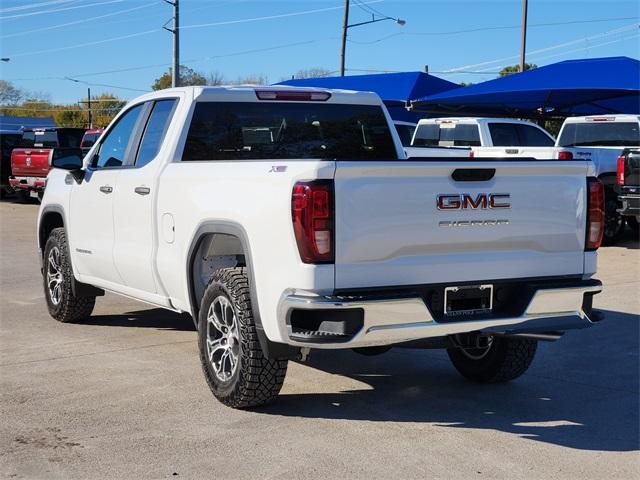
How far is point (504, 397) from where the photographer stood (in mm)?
5863

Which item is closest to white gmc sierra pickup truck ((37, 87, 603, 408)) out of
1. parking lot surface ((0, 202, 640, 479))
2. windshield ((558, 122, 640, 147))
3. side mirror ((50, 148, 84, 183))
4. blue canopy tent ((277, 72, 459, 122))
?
parking lot surface ((0, 202, 640, 479))

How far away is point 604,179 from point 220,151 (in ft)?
33.7

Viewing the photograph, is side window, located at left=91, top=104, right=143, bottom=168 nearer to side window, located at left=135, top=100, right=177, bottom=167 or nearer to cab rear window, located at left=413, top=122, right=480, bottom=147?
side window, located at left=135, top=100, right=177, bottom=167

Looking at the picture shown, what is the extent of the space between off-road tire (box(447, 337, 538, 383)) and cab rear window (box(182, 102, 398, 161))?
173 cm

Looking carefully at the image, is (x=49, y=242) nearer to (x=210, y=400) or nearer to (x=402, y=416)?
(x=210, y=400)

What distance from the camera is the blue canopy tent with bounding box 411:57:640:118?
1881 cm

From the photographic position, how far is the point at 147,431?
16.5 ft

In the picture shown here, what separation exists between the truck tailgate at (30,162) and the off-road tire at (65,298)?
535 inches

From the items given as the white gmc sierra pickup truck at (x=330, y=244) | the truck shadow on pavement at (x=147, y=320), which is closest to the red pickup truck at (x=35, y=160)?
the truck shadow on pavement at (x=147, y=320)

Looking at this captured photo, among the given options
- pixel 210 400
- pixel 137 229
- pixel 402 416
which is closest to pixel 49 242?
pixel 137 229

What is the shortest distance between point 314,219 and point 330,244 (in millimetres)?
154

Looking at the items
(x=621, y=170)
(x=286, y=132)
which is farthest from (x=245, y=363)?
(x=621, y=170)

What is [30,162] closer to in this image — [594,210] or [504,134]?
[504,134]

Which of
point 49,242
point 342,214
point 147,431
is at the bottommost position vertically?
point 147,431
